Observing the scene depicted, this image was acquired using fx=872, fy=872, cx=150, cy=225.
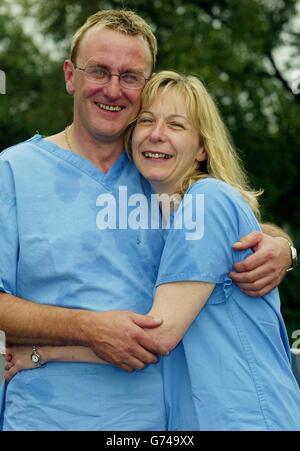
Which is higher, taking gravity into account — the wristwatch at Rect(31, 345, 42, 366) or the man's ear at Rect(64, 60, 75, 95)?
the man's ear at Rect(64, 60, 75, 95)

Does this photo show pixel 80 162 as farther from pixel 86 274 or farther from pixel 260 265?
pixel 260 265

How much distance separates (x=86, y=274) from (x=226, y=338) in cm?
40

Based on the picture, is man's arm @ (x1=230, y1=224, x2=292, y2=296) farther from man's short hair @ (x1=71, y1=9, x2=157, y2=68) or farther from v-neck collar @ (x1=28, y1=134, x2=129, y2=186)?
man's short hair @ (x1=71, y1=9, x2=157, y2=68)

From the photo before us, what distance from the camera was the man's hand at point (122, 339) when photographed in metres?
2.03

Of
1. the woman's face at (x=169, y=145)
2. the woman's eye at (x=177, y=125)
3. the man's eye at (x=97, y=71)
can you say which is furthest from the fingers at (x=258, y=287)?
the man's eye at (x=97, y=71)

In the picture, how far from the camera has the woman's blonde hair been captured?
2.26 m

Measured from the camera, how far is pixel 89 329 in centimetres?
206

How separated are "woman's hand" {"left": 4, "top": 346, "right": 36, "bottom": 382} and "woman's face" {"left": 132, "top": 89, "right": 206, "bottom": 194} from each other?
55 cm

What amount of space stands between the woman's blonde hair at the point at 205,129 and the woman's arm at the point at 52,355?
1.57 ft

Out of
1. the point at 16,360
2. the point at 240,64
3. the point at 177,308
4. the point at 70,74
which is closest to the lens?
the point at 177,308

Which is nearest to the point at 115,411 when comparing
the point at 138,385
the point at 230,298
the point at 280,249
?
the point at 138,385

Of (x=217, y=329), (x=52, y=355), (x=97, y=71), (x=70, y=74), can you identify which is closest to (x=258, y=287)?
(x=217, y=329)

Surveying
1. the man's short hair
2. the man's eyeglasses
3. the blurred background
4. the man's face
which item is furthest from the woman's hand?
the blurred background
